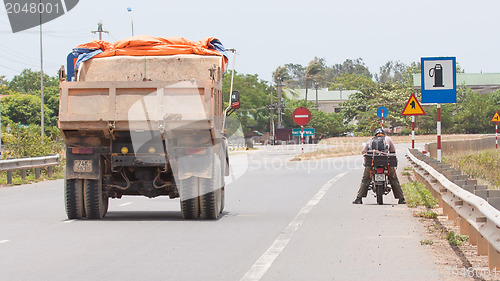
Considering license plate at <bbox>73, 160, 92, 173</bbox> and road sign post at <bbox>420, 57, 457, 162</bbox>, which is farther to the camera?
road sign post at <bbox>420, 57, 457, 162</bbox>

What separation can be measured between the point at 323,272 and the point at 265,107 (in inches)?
3615

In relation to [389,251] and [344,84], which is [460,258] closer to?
[389,251]

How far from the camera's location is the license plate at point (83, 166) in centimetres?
1357

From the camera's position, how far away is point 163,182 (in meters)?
14.0

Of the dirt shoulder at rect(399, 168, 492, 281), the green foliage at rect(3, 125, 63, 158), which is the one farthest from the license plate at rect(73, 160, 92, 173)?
the green foliage at rect(3, 125, 63, 158)

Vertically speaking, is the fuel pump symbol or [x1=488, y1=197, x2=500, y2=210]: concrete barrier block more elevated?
the fuel pump symbol

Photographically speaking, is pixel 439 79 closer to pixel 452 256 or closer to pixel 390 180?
pixel 390 180

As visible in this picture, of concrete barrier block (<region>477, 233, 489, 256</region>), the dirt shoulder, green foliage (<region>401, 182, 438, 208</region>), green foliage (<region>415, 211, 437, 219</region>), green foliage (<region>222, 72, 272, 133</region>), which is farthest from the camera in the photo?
green foliage (<region>222, 72, 272, 133</region>)

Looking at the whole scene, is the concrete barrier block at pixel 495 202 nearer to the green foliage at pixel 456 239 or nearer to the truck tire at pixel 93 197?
the green foliage at pixel 456 239

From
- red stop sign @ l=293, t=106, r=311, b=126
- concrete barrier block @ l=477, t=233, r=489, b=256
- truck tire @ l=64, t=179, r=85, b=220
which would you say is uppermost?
red stop sign @ l=293, t=106, r=311, b=126

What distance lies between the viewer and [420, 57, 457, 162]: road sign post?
63.8ft

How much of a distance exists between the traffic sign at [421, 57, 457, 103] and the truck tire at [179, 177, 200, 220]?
801 centimetres

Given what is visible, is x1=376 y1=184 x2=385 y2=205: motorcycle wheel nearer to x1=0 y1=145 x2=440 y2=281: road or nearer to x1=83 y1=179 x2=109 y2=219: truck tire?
x1=0 y1=145 x2=440 y2=281: road

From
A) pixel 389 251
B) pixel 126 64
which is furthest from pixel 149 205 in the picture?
pixel 389 251
